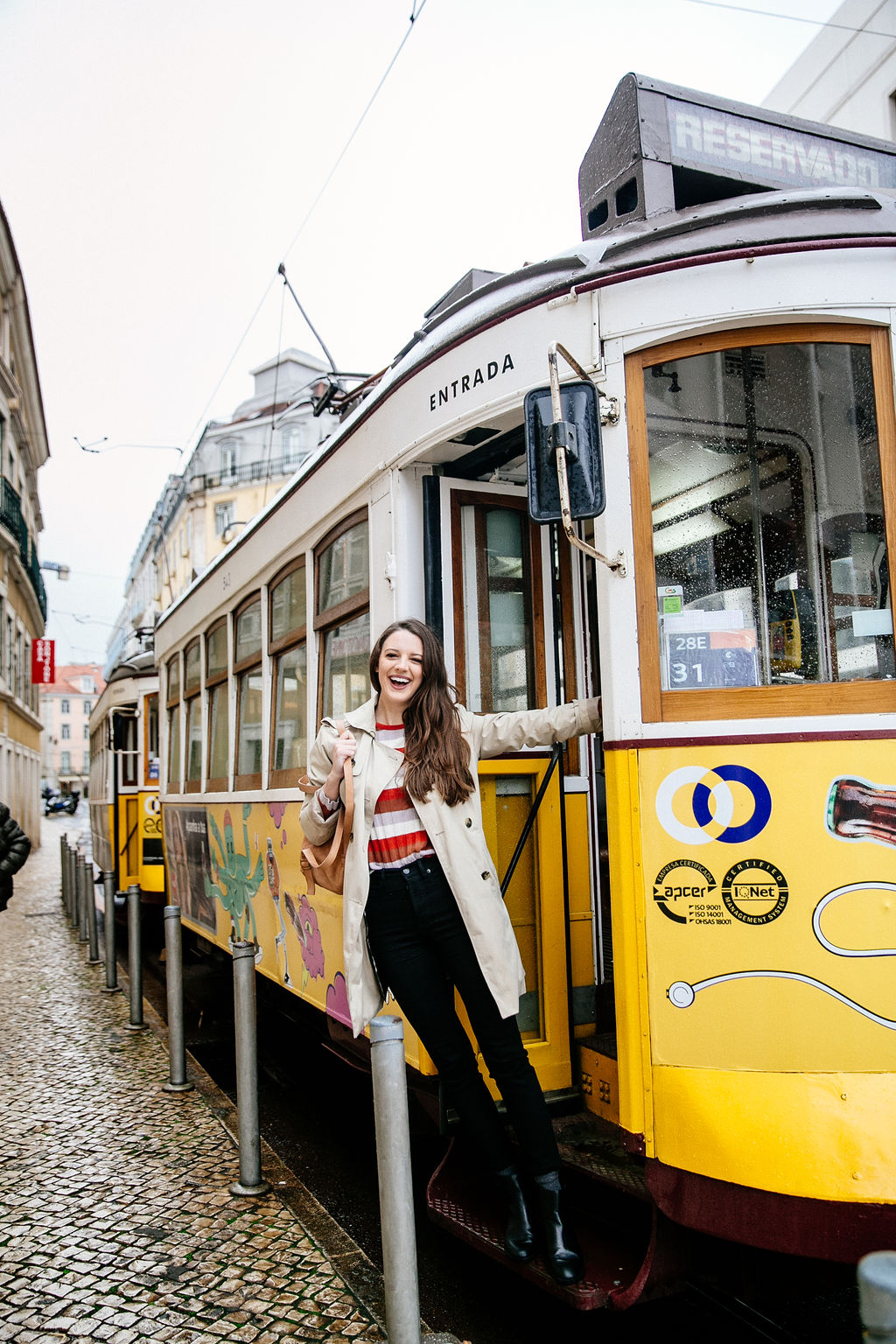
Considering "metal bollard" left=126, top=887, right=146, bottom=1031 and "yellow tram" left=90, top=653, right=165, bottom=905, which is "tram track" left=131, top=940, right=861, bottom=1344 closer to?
"metal bollard" left=126, top=887, right=146, bottom=1031

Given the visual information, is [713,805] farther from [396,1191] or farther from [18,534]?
[18,534]

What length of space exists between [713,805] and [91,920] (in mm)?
8413

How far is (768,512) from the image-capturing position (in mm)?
2721

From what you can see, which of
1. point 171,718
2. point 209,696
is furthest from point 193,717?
point 171,718

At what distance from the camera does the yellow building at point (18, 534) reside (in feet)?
71.5

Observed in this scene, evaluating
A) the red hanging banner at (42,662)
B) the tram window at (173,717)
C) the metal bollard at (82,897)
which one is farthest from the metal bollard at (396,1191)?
the red hanging banner at (42,662)

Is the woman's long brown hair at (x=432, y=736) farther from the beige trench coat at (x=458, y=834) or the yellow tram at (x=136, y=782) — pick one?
the yellow tram at (x=136, y=782)

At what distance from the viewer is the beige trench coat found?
9.68 feet

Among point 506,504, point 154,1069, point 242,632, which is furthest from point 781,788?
point 154,1069

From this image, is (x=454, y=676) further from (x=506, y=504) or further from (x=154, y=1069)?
(x=154, y=1069)

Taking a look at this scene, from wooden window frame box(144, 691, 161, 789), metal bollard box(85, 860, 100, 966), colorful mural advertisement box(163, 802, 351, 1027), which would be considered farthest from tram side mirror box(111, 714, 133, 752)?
colorful mural advertisement box(163, 802, 351, 1027)

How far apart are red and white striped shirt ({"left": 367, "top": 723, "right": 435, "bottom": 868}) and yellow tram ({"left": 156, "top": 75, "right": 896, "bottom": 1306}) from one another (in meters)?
0.42

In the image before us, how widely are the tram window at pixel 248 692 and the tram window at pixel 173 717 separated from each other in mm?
2313

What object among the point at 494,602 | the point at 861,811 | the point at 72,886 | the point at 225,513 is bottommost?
the point at 72,886
